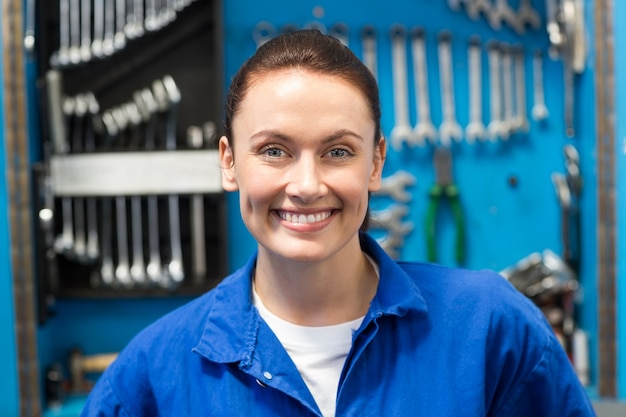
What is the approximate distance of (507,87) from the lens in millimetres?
2330

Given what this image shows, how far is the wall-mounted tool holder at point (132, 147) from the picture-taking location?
2209 mm

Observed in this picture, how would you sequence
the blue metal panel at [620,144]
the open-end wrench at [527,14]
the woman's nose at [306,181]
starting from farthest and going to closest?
the open-end wrench at [527,14] → the blue metal panel at [620,144] → the woman's nose at [306,181]

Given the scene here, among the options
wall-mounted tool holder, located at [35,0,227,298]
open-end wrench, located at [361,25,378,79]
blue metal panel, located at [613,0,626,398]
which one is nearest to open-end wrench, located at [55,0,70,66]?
wall-mounted tool holder, located at [35,0,227,298]

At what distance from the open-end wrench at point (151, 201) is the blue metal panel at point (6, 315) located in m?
0.39

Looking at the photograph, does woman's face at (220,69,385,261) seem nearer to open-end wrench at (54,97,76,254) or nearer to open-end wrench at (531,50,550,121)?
open-end wrench at (54,97,76,254)

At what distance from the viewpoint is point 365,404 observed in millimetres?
1021

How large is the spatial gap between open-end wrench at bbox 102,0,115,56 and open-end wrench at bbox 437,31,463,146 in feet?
3.19

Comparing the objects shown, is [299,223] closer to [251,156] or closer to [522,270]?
[251,156]

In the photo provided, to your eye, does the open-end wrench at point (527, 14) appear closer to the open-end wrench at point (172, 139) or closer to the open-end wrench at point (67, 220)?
the open-end wrench at point (172, 139)

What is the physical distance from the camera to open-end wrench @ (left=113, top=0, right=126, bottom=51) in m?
2.21

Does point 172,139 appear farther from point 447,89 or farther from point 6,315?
point 447,89

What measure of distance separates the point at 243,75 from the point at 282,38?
3.0 inches

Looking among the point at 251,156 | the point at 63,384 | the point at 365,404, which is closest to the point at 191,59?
the point at 63,384

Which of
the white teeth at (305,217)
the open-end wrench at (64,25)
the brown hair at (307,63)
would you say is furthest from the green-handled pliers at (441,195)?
the white teeth at (305,217)
